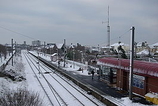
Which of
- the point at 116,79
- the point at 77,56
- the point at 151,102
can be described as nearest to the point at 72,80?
the point at 116,79

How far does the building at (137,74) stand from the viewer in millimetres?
14586

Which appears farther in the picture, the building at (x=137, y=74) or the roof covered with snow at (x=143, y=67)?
the building at (x=137, y=74)

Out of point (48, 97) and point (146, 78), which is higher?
point (146, 78)

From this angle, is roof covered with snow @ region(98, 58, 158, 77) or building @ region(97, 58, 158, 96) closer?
roof covered with snow @ region(98, 58, 158, 77)

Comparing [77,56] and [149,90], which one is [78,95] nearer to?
[149,90]

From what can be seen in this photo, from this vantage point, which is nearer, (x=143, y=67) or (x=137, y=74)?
(x=143, y=67)

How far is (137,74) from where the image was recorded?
16234 mm

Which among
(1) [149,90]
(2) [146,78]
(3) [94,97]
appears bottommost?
(3) [94,97]

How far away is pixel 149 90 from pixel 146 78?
1047 millimetres

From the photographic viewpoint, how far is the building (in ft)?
47.9

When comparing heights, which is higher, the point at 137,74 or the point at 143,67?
the point at 143,67

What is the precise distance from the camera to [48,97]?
16.2 m

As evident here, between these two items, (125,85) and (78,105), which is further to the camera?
(125,85)

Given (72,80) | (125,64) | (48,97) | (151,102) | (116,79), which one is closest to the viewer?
(151,102)
